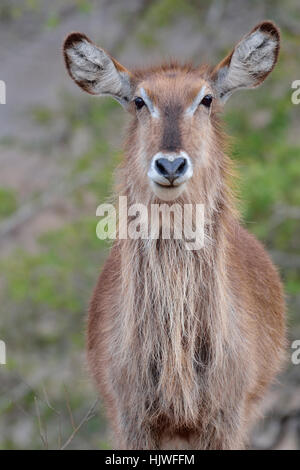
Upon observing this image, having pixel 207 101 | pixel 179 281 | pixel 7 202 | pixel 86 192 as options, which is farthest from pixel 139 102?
pixel 7 202

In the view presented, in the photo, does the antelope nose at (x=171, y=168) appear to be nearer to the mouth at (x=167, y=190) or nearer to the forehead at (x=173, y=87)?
the mouth at (x=167, y=190)

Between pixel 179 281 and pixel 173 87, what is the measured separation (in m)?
1.17

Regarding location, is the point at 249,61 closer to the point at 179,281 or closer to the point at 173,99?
the point at 173,99

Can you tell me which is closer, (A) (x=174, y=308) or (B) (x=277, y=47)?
(A) (x=174, y=308)

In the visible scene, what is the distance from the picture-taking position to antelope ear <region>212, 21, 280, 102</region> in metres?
6.02

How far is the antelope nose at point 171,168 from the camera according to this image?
5.22 meters

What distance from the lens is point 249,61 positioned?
20.0ft

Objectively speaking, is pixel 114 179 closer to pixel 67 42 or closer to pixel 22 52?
pixel 67 42

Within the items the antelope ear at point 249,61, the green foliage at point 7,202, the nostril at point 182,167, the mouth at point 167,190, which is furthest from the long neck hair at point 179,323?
the green foliage at point 7,202

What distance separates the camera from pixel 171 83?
5.80 meters

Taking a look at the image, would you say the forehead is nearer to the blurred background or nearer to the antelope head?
the antelope head

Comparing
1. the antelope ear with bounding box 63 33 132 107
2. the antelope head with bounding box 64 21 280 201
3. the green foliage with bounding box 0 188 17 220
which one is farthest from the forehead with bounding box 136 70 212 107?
the green foliage with bounding box 0 188 17 220
